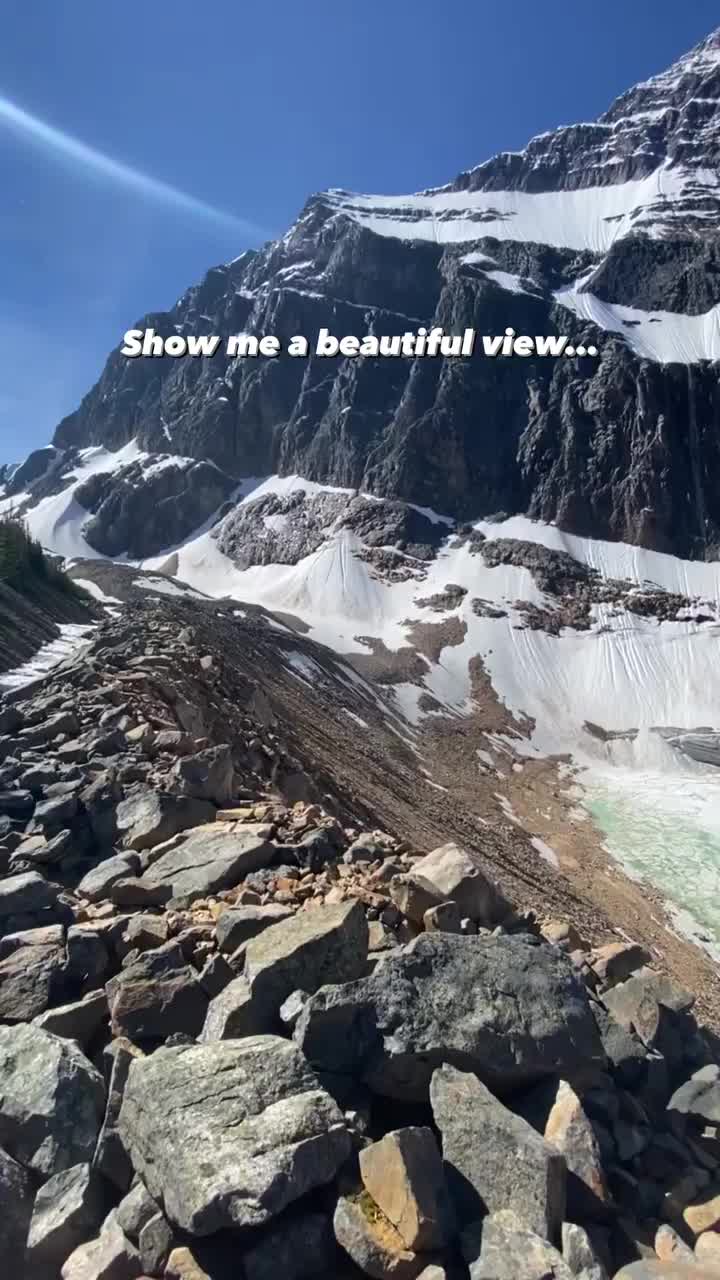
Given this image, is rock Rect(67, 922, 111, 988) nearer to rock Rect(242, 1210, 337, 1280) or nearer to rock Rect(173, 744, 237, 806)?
rock Rect(242, 1210, 337, 1280)

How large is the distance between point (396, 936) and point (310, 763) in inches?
672

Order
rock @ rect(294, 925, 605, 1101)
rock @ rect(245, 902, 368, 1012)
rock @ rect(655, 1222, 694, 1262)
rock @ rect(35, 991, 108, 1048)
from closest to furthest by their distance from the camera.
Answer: rock @ rect(655, 1222, 694, 1262)
rock @ rect(294, 925, 605, 1101)
rock @ rect(245, 902, 368, 1012)
rock @ rect(35, 991, 108, 1048)

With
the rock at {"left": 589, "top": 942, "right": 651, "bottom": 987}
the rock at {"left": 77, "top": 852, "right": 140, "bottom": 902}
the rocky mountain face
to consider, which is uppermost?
the rocky mountain face

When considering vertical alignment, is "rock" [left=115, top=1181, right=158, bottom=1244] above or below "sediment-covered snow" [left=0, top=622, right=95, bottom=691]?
above

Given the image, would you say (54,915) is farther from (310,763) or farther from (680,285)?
(680,285)

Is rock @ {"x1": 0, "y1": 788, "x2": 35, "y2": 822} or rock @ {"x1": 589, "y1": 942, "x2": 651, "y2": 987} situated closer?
rock @ {"x1": 589, "y1": 942, "x2": 651, "y2": 987}

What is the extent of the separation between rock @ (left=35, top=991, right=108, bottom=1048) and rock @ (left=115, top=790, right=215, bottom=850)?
2.57 metres

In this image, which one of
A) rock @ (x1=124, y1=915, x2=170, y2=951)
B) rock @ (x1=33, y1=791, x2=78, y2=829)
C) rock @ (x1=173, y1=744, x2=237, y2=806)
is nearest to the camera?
rock @ (x1=124, y1=915, x2=170, y2=951)

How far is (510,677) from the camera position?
84.9m

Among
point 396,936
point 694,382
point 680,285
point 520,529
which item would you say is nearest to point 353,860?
point 396,936

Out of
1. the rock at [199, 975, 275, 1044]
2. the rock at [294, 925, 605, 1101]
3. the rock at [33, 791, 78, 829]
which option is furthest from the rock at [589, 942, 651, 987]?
the rock at [33, 791, 78, 829]

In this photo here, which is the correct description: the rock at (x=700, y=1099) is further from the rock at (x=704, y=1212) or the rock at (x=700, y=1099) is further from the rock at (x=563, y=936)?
the rock at (x=563, y=936)

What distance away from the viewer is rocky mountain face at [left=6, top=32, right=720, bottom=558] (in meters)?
129

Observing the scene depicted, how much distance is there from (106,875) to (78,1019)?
217cm
